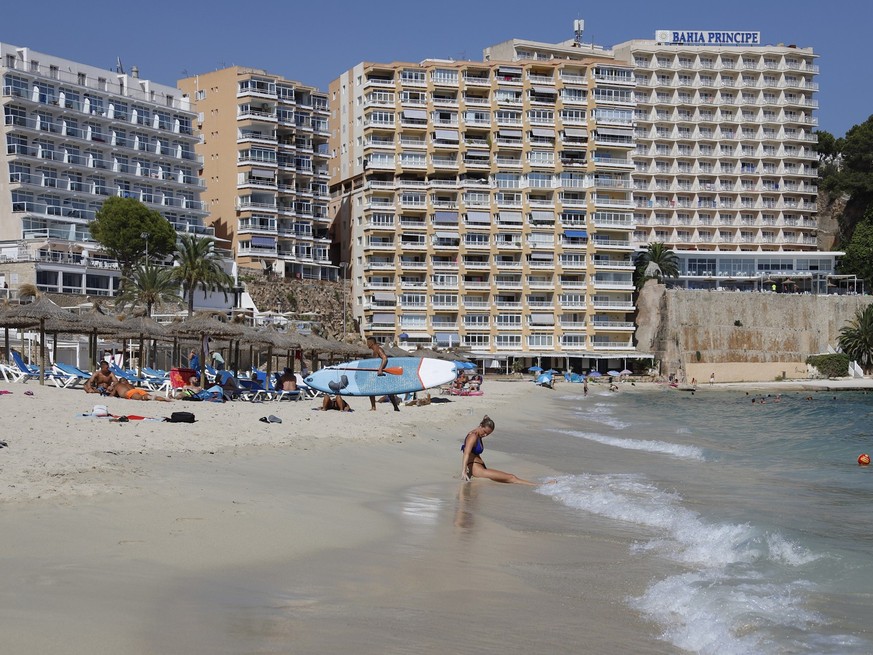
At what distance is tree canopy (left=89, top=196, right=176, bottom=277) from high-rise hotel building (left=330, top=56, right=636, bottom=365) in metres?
21.5

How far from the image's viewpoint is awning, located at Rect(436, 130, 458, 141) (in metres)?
88.2

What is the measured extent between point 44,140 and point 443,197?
109 ft

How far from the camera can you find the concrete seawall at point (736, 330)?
8569 centimetres

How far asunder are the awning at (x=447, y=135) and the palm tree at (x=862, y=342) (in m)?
39.2

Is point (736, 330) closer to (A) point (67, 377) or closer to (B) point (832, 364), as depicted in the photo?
(B) point (832, 364)

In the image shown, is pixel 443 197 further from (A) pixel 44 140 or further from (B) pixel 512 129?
(A) pixel 44 140

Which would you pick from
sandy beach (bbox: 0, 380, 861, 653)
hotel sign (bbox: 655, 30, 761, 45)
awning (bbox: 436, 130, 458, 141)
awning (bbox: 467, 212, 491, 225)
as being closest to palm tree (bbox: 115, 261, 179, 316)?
awning (bbox: 467, 212, 491, 225)

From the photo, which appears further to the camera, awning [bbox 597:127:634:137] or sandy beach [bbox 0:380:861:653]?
awning [bbox 597:127:634:137]

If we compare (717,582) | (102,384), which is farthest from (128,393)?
(717,582)

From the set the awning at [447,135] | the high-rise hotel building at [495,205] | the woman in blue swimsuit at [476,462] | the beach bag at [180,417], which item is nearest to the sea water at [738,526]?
the woman in blue swimsuit at [476,462]

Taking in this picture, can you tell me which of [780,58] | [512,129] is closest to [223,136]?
[512,129]

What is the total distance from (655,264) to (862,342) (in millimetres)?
19235

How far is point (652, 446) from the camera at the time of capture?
79.5 ft

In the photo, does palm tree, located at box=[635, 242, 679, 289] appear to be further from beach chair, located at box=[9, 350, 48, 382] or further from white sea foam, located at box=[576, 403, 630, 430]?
beach chair, located at box=[9, 350, 48, 382]
